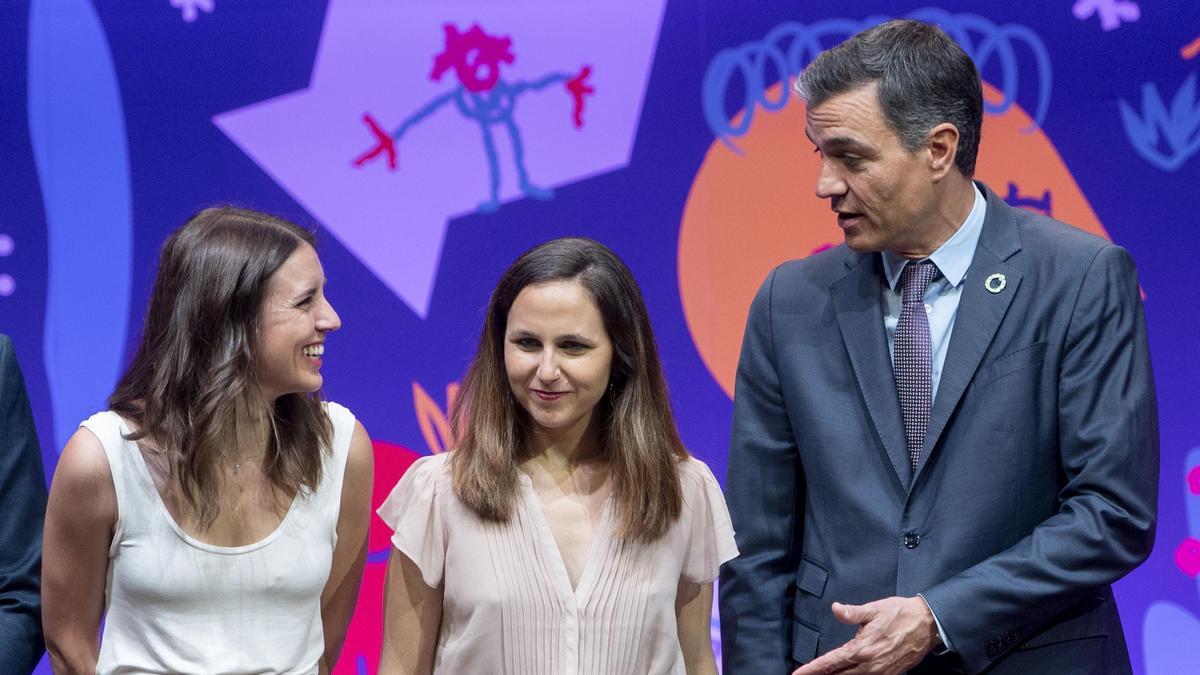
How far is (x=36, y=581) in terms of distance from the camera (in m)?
2.45

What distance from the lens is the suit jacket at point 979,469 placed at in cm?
222

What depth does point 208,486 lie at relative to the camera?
2.44m

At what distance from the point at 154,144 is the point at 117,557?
185cm

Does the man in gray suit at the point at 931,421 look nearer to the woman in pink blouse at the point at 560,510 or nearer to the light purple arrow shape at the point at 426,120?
the woman in pink blouse at the point at 560,510

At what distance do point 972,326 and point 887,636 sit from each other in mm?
522

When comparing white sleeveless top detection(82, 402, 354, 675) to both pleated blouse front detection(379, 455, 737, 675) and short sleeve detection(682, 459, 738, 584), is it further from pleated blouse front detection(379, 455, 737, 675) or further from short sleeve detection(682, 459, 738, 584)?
short sleeve detection(682, 459, 738, 584)

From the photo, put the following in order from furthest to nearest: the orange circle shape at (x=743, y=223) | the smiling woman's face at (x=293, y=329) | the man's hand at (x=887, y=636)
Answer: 1. the orange circle shape at (x=743, y=223)
2. the smiling woman's face at (x=293, y=329)
3. the man's hand at (x=887, y=636)

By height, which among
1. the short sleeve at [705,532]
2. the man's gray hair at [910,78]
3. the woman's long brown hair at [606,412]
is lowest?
the short sleeve at [705,532]

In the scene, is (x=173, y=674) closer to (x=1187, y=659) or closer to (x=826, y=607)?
(x=826, y=607)

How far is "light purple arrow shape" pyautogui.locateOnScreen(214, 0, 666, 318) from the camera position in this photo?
385 cm

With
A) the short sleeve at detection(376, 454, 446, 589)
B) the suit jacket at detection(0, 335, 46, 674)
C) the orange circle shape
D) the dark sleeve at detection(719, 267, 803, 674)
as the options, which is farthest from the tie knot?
the suit jacket at detection(0, 335, 46, 674)

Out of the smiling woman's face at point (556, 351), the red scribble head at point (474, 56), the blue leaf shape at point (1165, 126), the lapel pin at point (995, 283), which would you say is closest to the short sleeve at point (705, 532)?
the smiling woman's face at point (556, 351)

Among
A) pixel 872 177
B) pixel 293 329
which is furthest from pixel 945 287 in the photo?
pixel 293 329

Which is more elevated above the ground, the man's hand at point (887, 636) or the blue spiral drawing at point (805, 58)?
the blue spiral drawing at point (805, 58)
